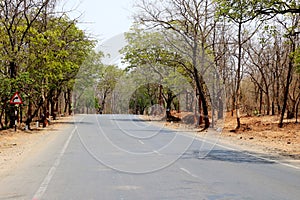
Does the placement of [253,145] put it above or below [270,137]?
below

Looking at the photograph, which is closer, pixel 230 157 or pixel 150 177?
pixel 150 177

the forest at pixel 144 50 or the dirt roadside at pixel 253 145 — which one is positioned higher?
the forest at pixel 144 50

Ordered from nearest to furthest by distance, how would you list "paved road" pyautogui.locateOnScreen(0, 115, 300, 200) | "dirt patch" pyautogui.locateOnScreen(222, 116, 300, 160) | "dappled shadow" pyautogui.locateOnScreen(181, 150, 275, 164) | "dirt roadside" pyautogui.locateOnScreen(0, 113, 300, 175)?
"paved road" pyautogui.locateOnScreen(0, 115, 300, 200), "dappled shadow" pyautogui.locateOnScreen(181, 150, 275, 164), "dirt roadside" pyautogui.locateOnScreen(0, 113, 300, 175), "dirt patch" pyautogui.locateOnScreen(222, 116, 300, 160)

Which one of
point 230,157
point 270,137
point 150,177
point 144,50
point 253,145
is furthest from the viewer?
point 144,50

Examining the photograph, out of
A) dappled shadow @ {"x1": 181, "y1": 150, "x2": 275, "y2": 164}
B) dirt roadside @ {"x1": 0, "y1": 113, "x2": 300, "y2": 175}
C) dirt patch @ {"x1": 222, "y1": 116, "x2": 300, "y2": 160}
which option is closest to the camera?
dappled shadow @ {"x1": 181, "y1": 150, "x2": 275, "y2": 164}

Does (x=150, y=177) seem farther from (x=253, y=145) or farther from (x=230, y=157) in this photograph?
(x=253, y=145)

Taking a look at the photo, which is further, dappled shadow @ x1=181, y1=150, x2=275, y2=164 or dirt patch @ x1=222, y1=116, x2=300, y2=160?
dirt patch @ x1=222, y1=116, x2=300, y2=160

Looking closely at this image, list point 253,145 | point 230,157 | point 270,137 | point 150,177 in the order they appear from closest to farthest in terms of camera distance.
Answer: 1. point 150,177
2. point 230,157
3. point 253,145
4. point 270,137

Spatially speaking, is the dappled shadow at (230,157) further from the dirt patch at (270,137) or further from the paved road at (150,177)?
the dirt patch at (270,137)

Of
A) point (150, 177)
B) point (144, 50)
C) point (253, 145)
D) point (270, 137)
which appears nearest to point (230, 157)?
point (150, 177)

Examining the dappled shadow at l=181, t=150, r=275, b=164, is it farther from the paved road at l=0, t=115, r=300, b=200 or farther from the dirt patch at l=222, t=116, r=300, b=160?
the dirt patch at l=222, t=116, r=300, b=160

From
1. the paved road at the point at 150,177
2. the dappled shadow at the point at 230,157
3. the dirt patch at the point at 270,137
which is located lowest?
the paved road at the point at 150,177

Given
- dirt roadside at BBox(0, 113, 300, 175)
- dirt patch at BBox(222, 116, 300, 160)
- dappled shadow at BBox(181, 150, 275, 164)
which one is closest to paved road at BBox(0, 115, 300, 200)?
dappled shadow at BBox(181, 150, 275, 164)

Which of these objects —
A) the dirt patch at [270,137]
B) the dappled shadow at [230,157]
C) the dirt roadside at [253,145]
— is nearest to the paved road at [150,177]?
the dappled shadow at [230,157]
